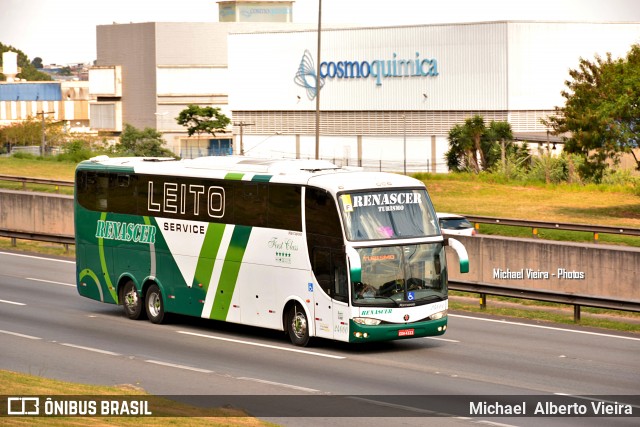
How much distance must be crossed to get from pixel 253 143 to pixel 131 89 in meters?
35.6

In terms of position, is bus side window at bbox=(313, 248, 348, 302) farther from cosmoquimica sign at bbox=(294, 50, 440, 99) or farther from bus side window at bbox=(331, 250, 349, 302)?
cosmoquimica sign at bbox=(294, 50, 440, 99)

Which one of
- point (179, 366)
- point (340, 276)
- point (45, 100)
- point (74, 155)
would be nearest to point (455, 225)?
point (340, 276)

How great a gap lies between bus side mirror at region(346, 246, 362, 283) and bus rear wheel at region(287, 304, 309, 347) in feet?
5.86

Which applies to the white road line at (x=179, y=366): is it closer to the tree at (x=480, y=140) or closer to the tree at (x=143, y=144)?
the tree at (x=480, y=140)

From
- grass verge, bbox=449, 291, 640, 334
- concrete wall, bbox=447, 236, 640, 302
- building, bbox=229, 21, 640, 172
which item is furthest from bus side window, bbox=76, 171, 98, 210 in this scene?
building, bbox=229, 21, 640, 172

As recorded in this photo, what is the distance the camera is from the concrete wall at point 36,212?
133ft

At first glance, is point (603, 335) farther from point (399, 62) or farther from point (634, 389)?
point (399, 62)

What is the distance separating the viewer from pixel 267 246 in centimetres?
2177

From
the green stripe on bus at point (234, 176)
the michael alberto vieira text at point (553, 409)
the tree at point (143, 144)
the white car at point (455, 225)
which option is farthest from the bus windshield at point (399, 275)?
the tree at point (143, 144)

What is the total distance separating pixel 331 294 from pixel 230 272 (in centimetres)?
305

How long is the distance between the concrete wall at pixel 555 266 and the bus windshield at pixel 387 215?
6781mm

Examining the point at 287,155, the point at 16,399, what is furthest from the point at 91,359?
the point at 287,155

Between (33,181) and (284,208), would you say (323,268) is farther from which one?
(33,181)

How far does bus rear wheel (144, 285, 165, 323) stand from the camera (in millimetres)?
24134
